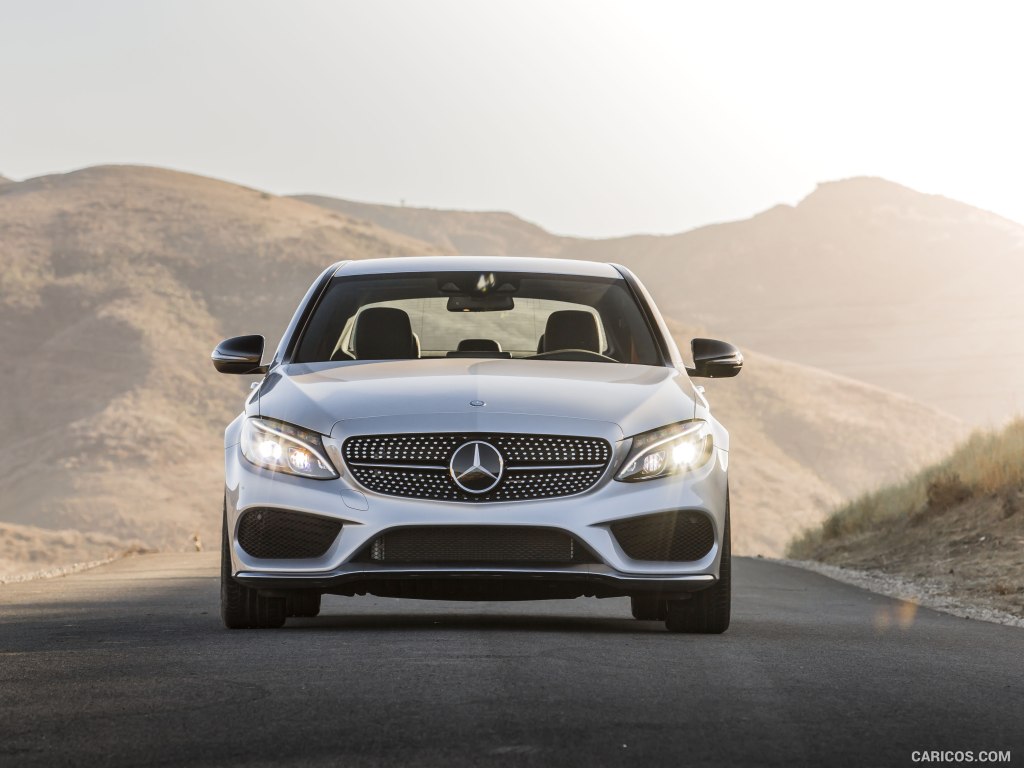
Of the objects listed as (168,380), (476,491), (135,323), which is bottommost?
(168,380)

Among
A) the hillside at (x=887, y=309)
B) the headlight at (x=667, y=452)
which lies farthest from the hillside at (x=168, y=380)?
the hillside at (x=887, y=309)

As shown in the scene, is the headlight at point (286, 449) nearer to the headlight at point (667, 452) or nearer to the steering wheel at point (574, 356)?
the headlight at point (667, 452)

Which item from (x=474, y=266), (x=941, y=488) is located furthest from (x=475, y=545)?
(x=941, y=488)

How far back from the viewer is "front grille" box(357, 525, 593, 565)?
311 inches

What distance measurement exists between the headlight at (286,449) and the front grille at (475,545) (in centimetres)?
43

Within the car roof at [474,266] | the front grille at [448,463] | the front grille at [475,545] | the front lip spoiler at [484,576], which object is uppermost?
the car roof at [474,266]

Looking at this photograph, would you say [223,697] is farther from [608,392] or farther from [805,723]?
[608,392]

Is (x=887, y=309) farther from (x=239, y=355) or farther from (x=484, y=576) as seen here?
(x=484, y=576)

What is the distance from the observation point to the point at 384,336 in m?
9.30

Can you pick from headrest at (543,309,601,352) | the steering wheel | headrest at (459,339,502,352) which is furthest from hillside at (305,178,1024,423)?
the steering wheel

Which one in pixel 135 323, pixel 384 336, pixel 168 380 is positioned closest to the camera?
pixel 384 336

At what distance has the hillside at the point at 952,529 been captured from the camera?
1705 centimetres

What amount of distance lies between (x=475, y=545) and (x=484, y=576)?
15 cm

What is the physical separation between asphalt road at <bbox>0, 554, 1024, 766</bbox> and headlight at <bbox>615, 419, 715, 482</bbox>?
812mm
